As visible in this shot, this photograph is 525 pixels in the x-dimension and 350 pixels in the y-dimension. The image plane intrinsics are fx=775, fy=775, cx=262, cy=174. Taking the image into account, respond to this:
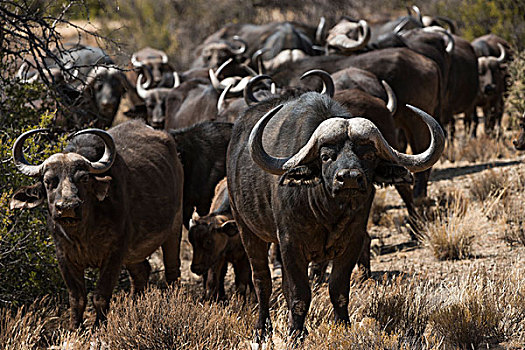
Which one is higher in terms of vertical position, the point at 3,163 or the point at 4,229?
the point at 3,163

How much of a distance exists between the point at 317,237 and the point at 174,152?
9.97 feet

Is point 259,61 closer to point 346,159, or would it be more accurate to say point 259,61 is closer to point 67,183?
point 67,183

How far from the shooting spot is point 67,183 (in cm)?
595

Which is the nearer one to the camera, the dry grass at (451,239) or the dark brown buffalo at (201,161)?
the dry grass at (451,239)

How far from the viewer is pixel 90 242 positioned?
6.39m

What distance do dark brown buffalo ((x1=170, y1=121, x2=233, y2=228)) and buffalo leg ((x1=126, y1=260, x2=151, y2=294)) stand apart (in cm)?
143

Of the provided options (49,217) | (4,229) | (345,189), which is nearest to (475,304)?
(345,189)

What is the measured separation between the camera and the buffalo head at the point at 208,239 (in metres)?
7.40

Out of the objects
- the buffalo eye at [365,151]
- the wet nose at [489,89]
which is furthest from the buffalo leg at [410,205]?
the wet nose at [489,89]

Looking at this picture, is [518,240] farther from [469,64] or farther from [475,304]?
[469,64]

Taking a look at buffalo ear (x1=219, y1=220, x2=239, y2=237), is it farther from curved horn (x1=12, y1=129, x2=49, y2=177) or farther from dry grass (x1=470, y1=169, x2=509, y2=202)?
dry grass (x1=470, y1=169, x2=509, y2=202)

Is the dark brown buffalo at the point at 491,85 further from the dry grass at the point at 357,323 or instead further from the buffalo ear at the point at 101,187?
the buffalo ear at the point at 101,187

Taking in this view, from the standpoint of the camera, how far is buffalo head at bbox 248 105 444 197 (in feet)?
15.8

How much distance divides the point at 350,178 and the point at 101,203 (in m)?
2.56
